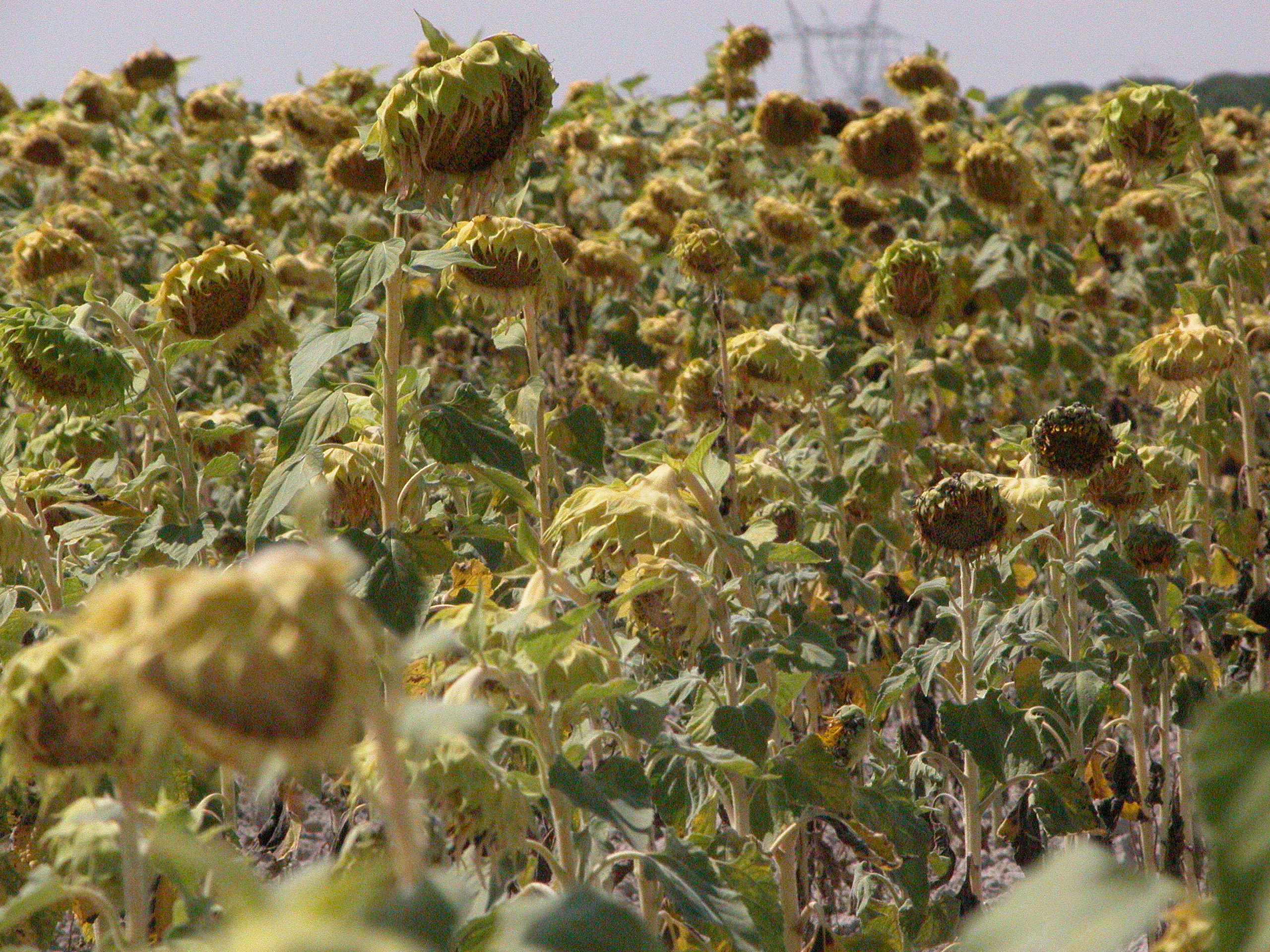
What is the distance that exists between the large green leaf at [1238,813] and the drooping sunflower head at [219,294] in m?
1.45

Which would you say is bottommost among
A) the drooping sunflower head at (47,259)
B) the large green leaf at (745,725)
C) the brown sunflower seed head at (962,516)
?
the large green leaf at (745,725)

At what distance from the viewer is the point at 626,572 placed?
3.81ft

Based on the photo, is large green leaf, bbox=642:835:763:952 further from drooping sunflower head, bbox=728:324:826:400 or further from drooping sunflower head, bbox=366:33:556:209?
drooping sunflower head, bbox=728:324:826:400

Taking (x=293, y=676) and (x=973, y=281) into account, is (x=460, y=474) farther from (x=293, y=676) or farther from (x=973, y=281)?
(x=973, y=281)

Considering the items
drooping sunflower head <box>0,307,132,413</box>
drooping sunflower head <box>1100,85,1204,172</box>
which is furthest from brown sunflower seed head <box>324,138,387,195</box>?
drooping sunflower head <box>1100,85,1204,172</box>

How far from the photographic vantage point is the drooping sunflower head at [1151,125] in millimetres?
2064

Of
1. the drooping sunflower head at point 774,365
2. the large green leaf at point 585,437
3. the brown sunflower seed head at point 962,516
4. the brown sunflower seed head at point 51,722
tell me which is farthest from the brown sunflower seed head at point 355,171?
the brown sunflower seed head at point 51,722

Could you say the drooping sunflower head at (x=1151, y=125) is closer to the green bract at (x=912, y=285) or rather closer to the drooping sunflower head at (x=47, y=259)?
the green bract at (x=912, y=285)

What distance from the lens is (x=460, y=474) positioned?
60.7 inches

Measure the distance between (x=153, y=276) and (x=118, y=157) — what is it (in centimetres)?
152

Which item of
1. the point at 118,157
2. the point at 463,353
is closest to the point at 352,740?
the point at 463,353

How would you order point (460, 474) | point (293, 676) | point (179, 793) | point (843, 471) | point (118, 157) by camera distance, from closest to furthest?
1. point (293, 676)
2. point (179, 793)
3. point (460, 474)
4. point (843, 471)
5. point (118, 157)

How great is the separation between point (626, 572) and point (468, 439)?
9.6 inches

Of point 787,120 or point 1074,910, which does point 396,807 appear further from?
point 787,120
